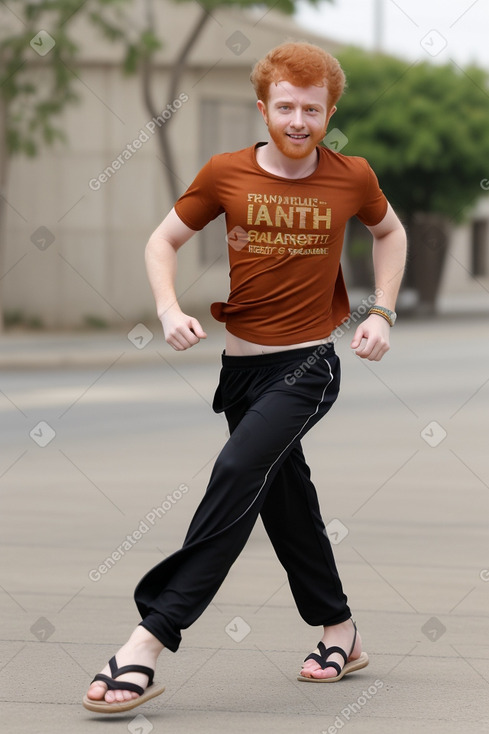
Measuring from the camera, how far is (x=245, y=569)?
6230 mm

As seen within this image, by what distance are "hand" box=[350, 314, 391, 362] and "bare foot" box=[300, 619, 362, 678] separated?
84cm

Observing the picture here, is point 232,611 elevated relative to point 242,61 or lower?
lower

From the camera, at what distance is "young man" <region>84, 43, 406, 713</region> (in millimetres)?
4055

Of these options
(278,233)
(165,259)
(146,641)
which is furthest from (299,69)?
(146,641)

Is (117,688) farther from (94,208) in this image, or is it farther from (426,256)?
(426,256)

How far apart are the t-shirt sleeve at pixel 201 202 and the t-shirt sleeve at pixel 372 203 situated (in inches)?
16.3

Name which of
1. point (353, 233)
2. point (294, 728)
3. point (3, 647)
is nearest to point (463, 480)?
point (3, 647)

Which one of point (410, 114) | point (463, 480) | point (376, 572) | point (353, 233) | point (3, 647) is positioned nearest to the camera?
point (3, 647)

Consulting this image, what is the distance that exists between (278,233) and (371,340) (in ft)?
1.28

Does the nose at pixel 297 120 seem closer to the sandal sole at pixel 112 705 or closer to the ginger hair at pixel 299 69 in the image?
the ginger hair at pixel 299 69

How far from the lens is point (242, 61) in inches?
1315

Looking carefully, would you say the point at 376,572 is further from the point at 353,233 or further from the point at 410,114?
the point at 353,233

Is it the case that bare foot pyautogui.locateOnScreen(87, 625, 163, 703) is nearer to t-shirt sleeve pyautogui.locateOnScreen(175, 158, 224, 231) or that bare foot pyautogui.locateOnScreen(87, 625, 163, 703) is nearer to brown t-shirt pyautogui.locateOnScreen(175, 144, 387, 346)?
brown t-shirt pyautogui.locateOnScreen(175, 144, 387, 346)

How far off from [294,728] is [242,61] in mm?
30419
